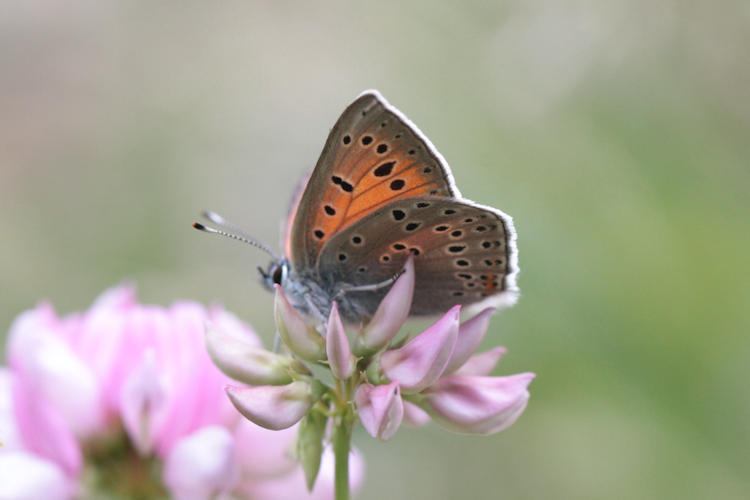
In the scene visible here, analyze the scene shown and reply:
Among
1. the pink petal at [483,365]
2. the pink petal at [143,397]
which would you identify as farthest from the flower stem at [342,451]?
the pink petal at [143,397]

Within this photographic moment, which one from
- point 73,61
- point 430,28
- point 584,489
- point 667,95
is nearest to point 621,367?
point 584,489

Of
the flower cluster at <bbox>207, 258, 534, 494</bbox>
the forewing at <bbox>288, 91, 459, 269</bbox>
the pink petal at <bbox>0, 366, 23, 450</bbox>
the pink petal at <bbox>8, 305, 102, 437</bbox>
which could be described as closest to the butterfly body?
the forewing at <bbox>288, 91, 459, 269</bbox>

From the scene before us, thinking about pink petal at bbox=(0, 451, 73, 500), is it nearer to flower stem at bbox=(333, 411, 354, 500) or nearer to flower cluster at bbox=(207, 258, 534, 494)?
flower cluster at bbox=(207, 258, 534, 494)

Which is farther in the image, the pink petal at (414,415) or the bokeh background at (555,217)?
the bokeh background at (555,217)

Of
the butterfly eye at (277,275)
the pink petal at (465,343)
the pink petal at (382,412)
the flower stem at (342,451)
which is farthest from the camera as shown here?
the butterfly eye at (277,275)

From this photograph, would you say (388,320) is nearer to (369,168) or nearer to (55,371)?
(369,168)

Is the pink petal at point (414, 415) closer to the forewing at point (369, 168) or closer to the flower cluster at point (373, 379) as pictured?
the flower cluster at point (373, 379)

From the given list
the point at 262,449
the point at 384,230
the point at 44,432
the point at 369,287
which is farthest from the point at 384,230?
the point at 44,432
